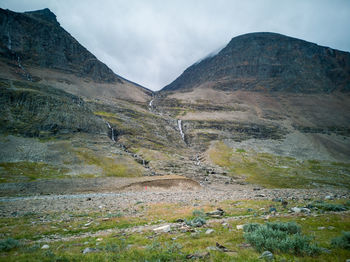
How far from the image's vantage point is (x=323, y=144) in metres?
119

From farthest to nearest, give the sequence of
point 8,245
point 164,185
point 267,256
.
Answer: point 164,185, point 8,245, point 267,256

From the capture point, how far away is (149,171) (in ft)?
198

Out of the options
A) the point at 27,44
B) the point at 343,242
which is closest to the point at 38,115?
the point at 343,242

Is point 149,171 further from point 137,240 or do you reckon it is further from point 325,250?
point 325,250

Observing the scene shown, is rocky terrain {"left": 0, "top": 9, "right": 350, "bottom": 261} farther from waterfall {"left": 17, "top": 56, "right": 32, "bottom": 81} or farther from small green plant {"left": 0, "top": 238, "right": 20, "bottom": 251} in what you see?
waterfall {"left": 17, "top": 56, "right": 32, "bottom": 81}

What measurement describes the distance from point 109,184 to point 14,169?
2599 centimetres

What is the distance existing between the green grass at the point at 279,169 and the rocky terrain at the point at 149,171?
2.00ft

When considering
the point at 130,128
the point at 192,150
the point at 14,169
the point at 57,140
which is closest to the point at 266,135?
the point at 192,150

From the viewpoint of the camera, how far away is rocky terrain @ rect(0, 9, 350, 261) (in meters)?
8.85

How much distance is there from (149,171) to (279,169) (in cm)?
5690

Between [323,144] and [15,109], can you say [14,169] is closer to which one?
[15,109]

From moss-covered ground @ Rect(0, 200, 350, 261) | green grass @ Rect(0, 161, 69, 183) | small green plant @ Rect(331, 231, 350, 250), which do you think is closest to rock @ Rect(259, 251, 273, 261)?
moss-covered ground @ Rect(0, 200, 350, 261)

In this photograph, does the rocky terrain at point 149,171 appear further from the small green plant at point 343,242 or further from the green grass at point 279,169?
the green grass at point 279,169

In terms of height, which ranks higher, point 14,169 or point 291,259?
point 291,259
